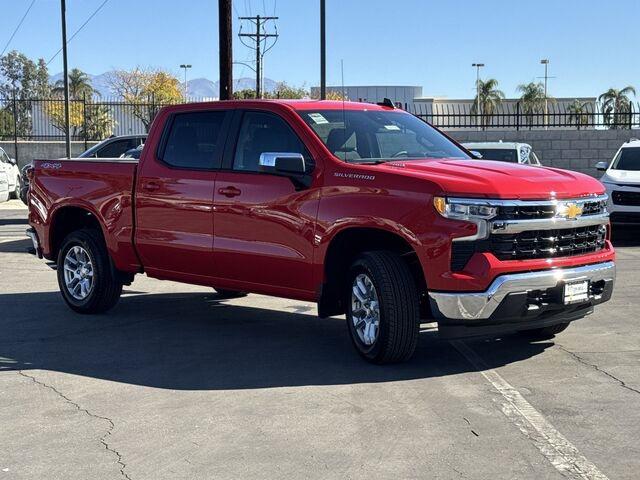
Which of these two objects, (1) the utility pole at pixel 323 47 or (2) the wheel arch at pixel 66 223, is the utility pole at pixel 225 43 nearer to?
(1) the utility pole at pixel 323 47

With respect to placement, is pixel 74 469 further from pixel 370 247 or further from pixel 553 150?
pixel 553 150

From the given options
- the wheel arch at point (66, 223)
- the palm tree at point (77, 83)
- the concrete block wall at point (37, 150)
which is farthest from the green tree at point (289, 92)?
the wheel arch at point (66, 223)

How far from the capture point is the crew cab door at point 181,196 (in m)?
8.29

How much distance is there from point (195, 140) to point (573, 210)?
3.48 m

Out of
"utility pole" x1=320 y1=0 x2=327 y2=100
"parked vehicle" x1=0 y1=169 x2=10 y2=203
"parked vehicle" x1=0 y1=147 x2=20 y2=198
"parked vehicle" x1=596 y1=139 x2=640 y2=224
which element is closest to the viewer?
"parked vehicle" x1=596 y1=139 x2=640 y2=224

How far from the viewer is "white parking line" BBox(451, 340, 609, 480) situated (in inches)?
192

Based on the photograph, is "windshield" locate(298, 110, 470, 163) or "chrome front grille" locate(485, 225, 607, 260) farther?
"windshield" locate(298, 110, 470, 163)

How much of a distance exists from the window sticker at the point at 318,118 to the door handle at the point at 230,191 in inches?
33.8

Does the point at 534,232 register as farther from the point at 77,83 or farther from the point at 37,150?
the point at 77,83

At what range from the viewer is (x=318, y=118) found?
7.89m

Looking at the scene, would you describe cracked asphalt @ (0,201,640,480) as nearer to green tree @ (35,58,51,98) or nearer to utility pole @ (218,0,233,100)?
utility pole @ (218,0,233,100)

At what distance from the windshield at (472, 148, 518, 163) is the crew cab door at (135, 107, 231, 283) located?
8999mm

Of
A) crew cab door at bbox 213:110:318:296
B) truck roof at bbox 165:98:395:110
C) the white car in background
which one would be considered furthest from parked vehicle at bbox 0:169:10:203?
crew cab door at bbox 213:110:318:296

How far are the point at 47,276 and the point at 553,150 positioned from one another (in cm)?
1941
